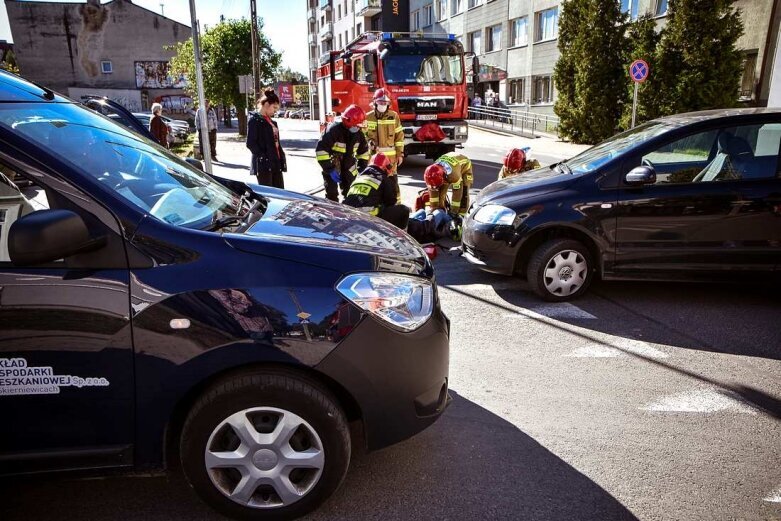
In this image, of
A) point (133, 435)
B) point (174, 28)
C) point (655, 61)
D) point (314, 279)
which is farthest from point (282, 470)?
point (174, 28)

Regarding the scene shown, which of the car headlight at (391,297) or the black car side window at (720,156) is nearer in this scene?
the car headlight at (391,297)

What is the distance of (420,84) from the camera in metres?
14.2

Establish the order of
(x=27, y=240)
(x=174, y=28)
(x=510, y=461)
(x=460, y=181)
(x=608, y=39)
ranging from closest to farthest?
1. (x=27, y=240)
2. (x=510, y=461)
3. (x=460, y=181)
4. (x=608, y=39)
5. (x=174, y=28)

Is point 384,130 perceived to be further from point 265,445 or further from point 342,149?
point 265,445

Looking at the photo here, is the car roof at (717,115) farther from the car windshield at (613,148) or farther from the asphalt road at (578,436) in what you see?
the asphalt road at (578,436)

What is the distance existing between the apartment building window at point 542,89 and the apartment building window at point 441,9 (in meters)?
14.5

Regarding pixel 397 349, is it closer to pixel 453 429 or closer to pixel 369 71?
pixel 453 429

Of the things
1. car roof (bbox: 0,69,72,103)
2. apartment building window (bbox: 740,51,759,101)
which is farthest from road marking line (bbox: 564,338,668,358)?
apartment building window (bbox: 740,51,759,101)

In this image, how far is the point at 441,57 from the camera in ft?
47.8

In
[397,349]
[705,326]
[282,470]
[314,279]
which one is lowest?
[705,326]

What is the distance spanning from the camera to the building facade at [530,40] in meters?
19.4

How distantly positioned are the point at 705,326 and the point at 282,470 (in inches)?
154

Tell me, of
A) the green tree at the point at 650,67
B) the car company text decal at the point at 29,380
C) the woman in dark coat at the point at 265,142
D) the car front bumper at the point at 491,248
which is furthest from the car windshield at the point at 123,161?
the green tree at the point at 650,67

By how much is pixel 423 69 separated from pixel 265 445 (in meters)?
13.3
